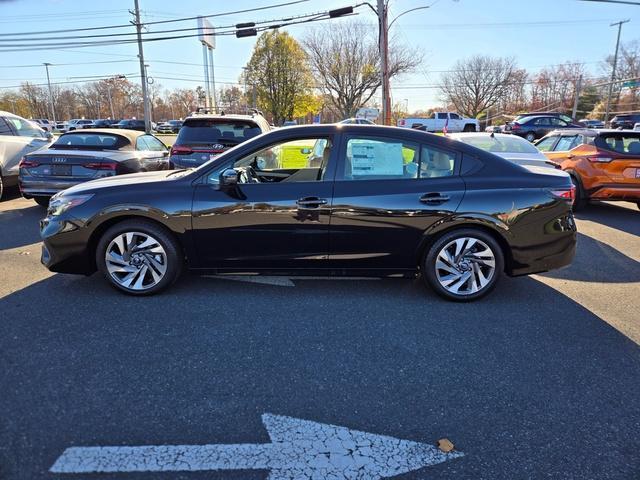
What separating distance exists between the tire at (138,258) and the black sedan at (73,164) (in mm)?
3770

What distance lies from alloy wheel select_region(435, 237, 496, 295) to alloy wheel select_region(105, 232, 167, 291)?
2.57 m

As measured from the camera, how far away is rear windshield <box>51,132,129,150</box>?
811 centimetres

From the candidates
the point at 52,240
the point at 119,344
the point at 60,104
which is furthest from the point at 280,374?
the point at 60,104

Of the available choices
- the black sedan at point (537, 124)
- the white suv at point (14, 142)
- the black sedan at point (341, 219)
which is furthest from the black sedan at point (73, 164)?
the black sedan at point (537, 124)

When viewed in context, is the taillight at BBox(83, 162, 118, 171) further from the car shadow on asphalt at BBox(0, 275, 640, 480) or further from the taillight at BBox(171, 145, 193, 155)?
the car shadow on asphalt at BBox(0, 275, 640, 480)

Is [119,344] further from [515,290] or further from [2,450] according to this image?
[515,290]

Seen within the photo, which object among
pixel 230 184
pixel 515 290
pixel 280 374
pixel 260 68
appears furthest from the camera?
pixel 260 68

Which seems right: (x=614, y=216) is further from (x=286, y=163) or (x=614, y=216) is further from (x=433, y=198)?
(x=286, y=163)

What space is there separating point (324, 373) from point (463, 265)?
187 cm

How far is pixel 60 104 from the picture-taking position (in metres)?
97.5

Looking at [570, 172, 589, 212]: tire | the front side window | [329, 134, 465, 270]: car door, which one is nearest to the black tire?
the front side window

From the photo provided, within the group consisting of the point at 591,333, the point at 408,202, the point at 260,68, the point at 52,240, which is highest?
the point at 260,68

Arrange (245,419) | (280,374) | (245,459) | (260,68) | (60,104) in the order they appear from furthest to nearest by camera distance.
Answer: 1. (60,104)
2. (260,68)
3. (280,374)
4. (245,419)
5. (245,459)

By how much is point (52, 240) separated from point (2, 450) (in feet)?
7.88
